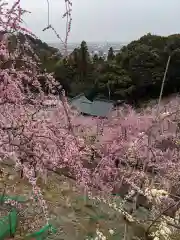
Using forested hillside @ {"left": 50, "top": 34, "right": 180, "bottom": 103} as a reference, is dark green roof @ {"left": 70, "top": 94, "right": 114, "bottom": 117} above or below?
below

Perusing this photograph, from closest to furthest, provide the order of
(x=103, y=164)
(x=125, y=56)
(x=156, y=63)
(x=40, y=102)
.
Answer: (x=40, y=102), (x=103, y=164), (x=156, y=63), (x=125, y=56)

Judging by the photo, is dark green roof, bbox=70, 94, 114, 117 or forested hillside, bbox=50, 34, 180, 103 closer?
forested hillside, bbox=50, 34, 180, 103

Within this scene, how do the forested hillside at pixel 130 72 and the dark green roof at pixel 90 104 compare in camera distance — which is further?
the dark green roof at pixel 90 104

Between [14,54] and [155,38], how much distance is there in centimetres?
3246

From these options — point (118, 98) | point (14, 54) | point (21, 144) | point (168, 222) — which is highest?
point (14, 54)

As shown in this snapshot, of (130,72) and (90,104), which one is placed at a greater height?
(130,72)

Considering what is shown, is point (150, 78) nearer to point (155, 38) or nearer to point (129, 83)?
point (129, 83)

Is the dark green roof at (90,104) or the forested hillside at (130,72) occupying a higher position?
the forested hillside at (130,72)

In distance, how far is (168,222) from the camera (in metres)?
2.38

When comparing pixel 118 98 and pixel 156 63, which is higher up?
pixel 156 63

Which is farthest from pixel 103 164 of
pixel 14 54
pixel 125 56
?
pixel 125 56

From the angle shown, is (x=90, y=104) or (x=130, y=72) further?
(x=90, y=104)

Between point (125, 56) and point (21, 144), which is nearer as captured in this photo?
point (21, 144)

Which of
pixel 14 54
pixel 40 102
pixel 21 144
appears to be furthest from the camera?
pixel 40 102
